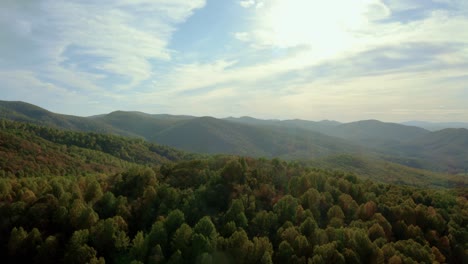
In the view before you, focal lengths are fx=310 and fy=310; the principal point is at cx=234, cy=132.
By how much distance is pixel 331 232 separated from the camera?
72625 mm

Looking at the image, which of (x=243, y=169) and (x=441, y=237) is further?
(x=243, y=169)

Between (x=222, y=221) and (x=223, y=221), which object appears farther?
(x=222, y=221)

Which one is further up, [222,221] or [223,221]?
[223,221]

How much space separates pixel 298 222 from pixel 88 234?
5081cm

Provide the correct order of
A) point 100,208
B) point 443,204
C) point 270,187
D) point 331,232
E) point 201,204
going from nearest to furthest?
point 331,232
point 100,208
point 201,204
point 270,187
point 443,204

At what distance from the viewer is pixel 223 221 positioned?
7719 cm

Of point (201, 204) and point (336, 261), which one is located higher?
point (201, 204)

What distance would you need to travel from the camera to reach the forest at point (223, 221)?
61231 mm

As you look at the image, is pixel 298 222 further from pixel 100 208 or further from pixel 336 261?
pixel 100 208

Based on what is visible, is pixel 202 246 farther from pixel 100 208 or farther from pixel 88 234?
pixel 100 208

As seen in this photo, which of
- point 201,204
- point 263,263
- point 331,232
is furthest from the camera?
point 201,204

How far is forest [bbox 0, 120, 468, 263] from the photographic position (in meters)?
61.2

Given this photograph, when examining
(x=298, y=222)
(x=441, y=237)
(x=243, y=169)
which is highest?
(x=243, y=169)

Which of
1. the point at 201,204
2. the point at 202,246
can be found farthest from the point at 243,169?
the point at 202,246
